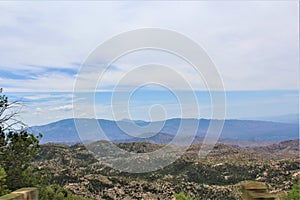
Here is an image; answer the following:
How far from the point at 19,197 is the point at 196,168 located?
29.9 metres

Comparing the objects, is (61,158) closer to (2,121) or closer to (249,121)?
(2,121)

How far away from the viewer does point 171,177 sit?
29.2 metres

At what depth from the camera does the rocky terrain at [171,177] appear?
2378 centimetres

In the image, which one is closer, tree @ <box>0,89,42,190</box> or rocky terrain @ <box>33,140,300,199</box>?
tree @ <box>0,89,42,190</box>

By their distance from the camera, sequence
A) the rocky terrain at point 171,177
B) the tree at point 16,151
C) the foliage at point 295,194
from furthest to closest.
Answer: the rocky terrain at point 171,177
the tree at point 16,151
the foliage at point 295,194

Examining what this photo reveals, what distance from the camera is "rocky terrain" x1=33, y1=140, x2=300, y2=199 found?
23.8 metres

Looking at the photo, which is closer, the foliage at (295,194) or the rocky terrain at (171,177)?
the foliage at (295,194)

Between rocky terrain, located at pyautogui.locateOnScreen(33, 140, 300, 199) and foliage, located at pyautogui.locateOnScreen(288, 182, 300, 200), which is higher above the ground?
foliage, located at pyautogui.locateOnScreen(288, 182, 300, 200)

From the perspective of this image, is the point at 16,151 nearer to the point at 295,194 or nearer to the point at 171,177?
the point at 295,194

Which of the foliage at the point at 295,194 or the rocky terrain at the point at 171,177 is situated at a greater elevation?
the foliage at the point at 295,194

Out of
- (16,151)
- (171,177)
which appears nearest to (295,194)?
(16,151)

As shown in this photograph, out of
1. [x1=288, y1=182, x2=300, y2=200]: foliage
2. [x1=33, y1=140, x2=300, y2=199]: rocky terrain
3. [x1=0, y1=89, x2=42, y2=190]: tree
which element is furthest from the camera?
[x1=33, y1=140, x2=300, y2=199]: rocky terrain

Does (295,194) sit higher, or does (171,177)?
(295,194)

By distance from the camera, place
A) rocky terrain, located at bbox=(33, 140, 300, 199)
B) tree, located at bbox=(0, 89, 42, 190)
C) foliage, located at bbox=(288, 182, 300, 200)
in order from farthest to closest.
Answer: rocky terrain, located at bbox=(33, 140, 300, 199)
tree, located at bbox=(0, 89, 42, 190)
foliage, located at bbox=(288, 182, 300, 200)
